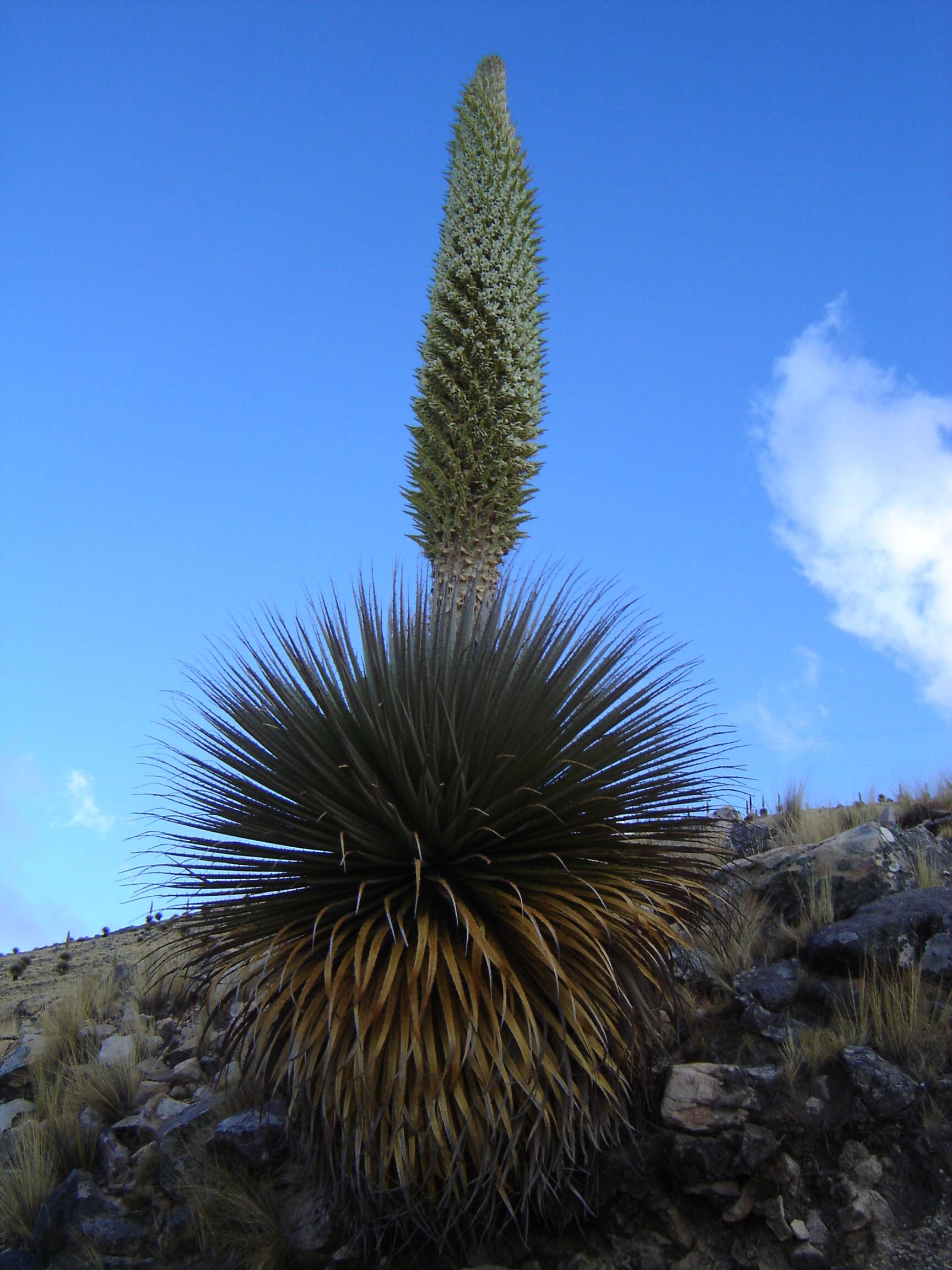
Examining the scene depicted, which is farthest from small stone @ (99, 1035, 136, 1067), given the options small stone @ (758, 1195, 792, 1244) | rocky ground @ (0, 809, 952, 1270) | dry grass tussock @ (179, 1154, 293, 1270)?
small stone @ (758, 1195, 792, 1244)

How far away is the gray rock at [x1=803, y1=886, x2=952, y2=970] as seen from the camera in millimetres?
4707

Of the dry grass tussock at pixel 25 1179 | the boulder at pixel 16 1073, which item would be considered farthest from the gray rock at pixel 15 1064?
the dry grass tussock at pixel 25 1179

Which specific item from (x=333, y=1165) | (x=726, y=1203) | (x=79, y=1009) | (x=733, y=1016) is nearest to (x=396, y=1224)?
(x=333, y=1165)

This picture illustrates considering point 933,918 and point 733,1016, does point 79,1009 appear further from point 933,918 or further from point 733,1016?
point 933,918

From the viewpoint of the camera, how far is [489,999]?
11.5ft

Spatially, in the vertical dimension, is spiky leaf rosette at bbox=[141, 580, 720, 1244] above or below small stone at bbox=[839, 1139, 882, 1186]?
above

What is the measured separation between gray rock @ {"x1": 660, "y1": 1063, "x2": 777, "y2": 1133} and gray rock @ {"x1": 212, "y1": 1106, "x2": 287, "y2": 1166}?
5.87 feet

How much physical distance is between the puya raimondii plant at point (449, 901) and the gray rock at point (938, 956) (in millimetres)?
1118

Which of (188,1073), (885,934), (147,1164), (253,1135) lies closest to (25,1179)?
(147,1164)

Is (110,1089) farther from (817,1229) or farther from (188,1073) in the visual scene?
(817,1229)

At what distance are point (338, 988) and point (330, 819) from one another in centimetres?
66

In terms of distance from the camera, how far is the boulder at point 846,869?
17.6 ft

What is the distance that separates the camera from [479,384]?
4973 millimetres

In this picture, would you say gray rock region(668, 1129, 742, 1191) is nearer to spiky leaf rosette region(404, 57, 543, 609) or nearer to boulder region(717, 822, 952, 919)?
boulder region(717, 822, 952, 919)
